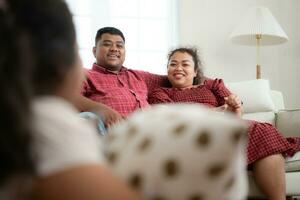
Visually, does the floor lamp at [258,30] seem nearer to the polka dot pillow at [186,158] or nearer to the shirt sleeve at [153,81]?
the shirt sleeve at [153,81]

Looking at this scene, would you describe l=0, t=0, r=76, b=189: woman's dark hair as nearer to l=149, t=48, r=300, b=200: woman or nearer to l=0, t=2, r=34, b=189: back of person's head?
l=0, t=2, r=34, b=189: back of person's head

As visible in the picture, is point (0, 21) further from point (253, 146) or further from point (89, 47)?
point (89, 47)

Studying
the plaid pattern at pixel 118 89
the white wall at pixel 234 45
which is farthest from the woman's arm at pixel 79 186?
the white wall at pixel 234 45

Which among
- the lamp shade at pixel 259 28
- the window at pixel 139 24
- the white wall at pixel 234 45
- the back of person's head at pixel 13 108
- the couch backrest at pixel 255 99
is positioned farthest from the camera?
the white wall at pixel 234 45

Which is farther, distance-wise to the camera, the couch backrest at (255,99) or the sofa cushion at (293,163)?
the couch backrest at (255,99)

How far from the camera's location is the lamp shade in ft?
9.60

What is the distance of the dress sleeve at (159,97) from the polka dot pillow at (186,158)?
1686 mm

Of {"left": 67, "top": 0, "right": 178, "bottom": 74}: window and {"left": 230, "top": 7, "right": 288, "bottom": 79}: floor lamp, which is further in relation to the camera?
{"left": 67, "top": 0, "right": 178, "bottom": 74}: window

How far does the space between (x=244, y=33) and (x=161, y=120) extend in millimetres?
2534

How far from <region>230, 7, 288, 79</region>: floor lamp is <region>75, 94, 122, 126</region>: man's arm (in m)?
1.55

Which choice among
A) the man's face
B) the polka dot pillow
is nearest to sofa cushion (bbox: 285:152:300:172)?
the man's face

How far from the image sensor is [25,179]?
451mm

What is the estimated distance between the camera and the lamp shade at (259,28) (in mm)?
2926

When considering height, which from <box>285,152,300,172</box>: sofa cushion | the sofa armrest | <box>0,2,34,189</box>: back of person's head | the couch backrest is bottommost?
<box>285,152,300,172</box>: sofa cushion
